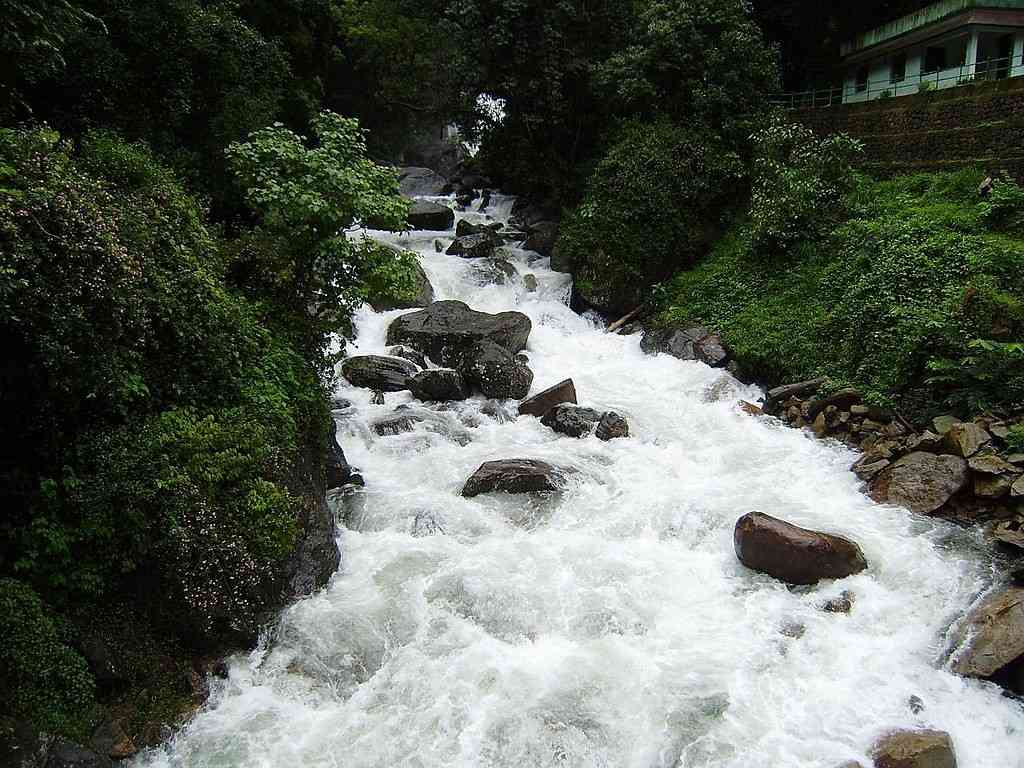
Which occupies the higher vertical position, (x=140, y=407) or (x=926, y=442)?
(x=140, y=407)

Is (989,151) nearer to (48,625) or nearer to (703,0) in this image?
(703,0)

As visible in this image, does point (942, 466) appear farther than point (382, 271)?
No

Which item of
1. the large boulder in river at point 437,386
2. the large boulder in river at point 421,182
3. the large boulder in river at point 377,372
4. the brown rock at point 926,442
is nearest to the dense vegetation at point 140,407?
the large boulder in river at point 437,386

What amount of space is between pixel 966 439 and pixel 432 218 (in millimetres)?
18434

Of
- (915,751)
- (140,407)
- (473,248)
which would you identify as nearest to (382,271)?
(140,407)

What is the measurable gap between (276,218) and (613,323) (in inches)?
415

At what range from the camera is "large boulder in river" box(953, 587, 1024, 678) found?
7020 mm

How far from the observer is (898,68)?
2472 cm

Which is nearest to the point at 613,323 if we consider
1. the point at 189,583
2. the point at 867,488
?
the point at 867,488

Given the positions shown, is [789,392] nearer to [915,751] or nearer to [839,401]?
[839,401]

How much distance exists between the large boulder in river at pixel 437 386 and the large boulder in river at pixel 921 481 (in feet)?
24.7

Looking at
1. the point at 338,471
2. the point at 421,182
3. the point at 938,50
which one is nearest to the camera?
the point at 338,471

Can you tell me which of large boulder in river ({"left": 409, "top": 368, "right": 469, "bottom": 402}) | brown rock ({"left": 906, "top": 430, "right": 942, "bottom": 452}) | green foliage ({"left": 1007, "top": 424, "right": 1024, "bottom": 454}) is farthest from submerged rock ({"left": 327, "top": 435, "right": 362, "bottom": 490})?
green foliage ({"left": 1007, "top": 424, "right": 1024, "bottom": 454})

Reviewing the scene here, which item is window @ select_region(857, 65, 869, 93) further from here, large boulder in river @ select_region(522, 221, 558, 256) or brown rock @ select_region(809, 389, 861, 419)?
brown rock @ select_region(809, 389, 861, 419)
